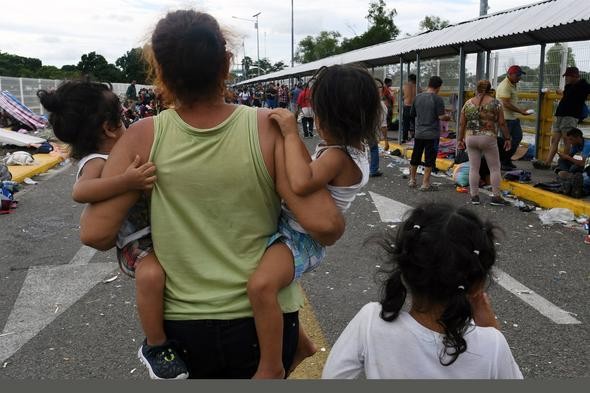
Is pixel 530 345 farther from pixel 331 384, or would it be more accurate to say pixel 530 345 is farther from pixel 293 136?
pixel 331 384

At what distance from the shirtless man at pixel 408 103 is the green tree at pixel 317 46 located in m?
68.2

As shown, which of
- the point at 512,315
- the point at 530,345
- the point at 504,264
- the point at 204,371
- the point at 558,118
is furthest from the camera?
the point at 558,118

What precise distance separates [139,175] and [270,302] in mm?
492

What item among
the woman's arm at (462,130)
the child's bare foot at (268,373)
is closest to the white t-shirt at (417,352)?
the child's bare foot at (268,373)

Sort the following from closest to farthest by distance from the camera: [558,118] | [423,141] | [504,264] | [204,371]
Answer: [204,371] < [504,264] < [423,141] < [558,118]

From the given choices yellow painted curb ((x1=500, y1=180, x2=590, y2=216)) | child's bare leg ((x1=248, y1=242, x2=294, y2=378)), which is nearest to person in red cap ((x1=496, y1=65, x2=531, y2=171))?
yellow painted curb ((x1=500, y1=180, x2=590, y2=216))

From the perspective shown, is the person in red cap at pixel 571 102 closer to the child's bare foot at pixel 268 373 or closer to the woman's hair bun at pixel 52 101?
the child's bare foot at pixel 268 373

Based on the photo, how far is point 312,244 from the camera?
1.78m

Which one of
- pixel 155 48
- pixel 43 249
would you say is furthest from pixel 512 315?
pixel 43 249

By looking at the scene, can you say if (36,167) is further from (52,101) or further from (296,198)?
(296,198)

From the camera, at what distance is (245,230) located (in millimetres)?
1646

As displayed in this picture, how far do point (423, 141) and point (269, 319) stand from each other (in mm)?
8305

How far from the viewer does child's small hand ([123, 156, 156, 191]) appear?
155cm

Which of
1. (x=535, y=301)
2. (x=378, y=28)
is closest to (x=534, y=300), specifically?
(x=535, y=301)
